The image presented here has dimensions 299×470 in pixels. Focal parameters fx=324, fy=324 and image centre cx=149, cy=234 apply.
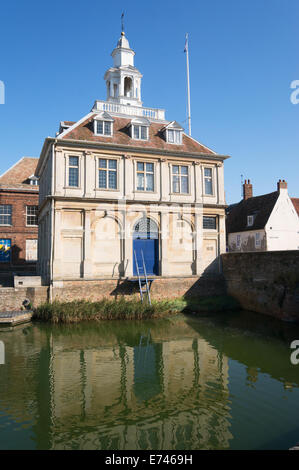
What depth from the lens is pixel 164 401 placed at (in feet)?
28.4

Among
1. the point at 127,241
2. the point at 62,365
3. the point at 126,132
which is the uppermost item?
the point at 126,132

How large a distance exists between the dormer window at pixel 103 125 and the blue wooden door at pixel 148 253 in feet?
25.5

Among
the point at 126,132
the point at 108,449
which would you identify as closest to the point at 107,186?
the point at 126,132

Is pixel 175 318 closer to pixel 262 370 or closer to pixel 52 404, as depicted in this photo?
pixel 262 370

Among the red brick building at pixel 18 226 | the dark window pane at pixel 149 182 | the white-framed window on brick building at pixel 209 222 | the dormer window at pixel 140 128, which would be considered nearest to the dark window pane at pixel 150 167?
the dark window pane at pixel 149 182

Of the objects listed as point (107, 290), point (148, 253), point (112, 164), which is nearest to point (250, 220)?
point (148, 253)

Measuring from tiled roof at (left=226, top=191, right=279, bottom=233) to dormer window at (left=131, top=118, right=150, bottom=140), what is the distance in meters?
14.8

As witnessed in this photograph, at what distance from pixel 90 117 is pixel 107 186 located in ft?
17.9

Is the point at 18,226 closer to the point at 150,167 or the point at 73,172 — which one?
the point at 73,172

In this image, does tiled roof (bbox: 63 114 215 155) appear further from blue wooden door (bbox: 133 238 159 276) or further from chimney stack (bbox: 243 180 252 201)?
chimney stack (bbox: 243 180 252 201)

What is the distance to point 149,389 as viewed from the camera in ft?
31.3

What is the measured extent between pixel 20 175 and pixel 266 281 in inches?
1085

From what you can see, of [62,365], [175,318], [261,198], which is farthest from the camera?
[261,198]
